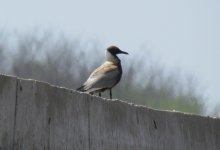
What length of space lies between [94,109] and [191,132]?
3.95 feet

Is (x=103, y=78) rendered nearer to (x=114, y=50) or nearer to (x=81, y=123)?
(x=114, y=50)

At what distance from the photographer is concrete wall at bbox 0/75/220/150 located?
193 inches

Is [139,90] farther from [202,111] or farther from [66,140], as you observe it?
[66,140]

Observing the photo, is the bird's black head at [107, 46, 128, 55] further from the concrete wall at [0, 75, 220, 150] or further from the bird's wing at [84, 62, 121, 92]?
the concrete wall at [0, 75, 220, 150]

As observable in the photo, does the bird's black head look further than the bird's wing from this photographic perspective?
Yes

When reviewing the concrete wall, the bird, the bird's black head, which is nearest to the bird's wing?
the bird

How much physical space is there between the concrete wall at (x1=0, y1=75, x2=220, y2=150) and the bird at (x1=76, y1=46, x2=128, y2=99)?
151 inches

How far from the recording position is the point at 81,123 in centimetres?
537

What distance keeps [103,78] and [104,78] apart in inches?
1.6

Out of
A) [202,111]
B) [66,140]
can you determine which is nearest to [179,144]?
[66,140]

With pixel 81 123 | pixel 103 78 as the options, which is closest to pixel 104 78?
pixel 103 78

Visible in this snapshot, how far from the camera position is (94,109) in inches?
218

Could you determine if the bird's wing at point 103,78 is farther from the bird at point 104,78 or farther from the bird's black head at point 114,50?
the bird's black head at point 114,50

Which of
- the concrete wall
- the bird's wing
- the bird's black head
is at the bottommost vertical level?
the concrete wall
